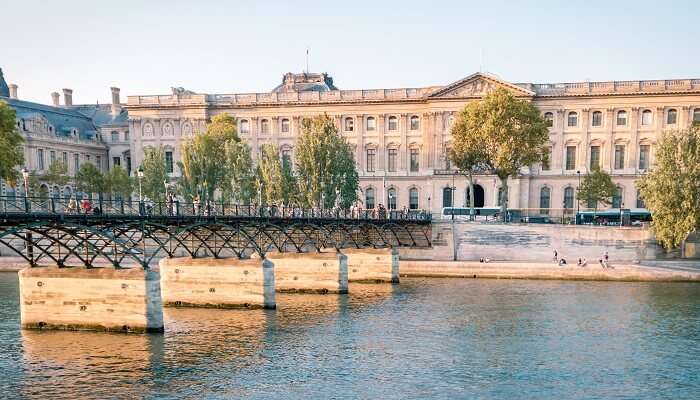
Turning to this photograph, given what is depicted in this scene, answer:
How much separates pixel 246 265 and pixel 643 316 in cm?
2491

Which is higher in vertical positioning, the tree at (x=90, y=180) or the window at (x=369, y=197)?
the tree at (x=90, y=180)

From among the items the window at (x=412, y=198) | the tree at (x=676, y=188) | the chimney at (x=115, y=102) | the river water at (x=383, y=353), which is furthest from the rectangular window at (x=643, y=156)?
the chimney at (x=115, y=102)

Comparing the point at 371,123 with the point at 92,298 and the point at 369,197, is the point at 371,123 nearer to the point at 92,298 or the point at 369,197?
the point at 369,197

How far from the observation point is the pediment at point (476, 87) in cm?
8781

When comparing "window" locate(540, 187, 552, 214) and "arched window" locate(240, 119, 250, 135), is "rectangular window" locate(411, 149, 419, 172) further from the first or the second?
"arched window" locate(240, 119, 250, 135)

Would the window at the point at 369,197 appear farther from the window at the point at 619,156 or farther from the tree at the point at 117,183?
the window at the point at 619,156

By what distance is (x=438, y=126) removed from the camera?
92.6m

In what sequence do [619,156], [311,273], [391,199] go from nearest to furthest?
[311,273] < [619,156] < [391,199]

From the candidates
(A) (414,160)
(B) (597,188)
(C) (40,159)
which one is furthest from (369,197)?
(C) (40,159)

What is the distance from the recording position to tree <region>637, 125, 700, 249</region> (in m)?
54.7

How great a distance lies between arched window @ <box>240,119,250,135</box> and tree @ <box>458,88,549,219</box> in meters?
41.3

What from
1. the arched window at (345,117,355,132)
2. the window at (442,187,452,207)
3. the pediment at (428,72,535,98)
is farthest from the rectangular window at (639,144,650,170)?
the arched window at (345,117,355,132)

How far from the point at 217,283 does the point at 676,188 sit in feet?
135

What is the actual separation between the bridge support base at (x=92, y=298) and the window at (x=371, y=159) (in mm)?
68155
